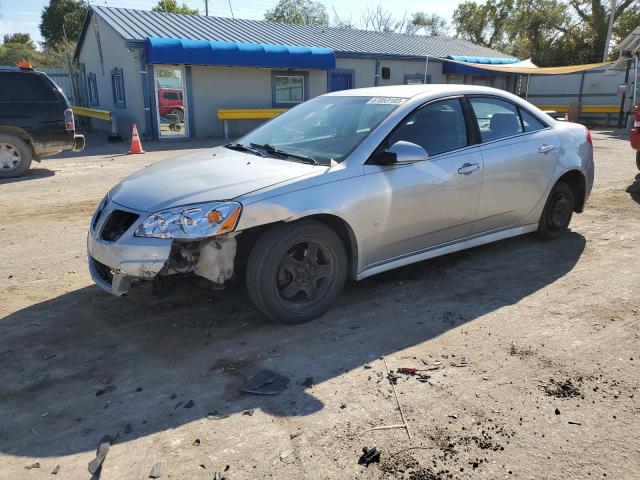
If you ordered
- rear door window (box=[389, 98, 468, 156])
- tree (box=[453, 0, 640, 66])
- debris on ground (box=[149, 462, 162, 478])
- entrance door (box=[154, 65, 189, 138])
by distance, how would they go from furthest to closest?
tree (box=[453, 0, 640, 66])
entrance door (box=[154, 65, 189, 138])
rear door window (box=[389, 98, 468, 156])
debris on ground (box=[149, 462, 162, 478])

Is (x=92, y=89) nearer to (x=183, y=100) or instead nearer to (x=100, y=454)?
(x=183, y=100)

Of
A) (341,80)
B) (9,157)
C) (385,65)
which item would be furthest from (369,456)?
(385,65)

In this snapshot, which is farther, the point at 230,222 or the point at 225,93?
the point at 225,93

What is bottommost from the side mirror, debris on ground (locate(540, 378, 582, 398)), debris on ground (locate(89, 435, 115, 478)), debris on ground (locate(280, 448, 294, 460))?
debris on ground (locate(89, 435, 115, 478))

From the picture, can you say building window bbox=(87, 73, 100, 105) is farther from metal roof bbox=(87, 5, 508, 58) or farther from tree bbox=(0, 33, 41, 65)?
tree bbox=(0, 33, 41, 65)

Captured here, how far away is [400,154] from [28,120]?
28.6ft

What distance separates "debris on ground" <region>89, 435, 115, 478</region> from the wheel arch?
496cm

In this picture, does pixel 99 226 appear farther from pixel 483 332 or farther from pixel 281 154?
pixel 483 332

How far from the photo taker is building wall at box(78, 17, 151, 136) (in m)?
17.4

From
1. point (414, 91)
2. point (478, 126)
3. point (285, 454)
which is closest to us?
point (285, 454)

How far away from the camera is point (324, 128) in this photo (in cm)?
457

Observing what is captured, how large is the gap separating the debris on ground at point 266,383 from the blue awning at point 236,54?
1536 cm

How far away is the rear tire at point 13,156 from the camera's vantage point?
9977mm

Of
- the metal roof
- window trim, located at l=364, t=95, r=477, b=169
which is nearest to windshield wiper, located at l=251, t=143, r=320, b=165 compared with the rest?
window trim, located at l=364, t=95, r=477, b=169
